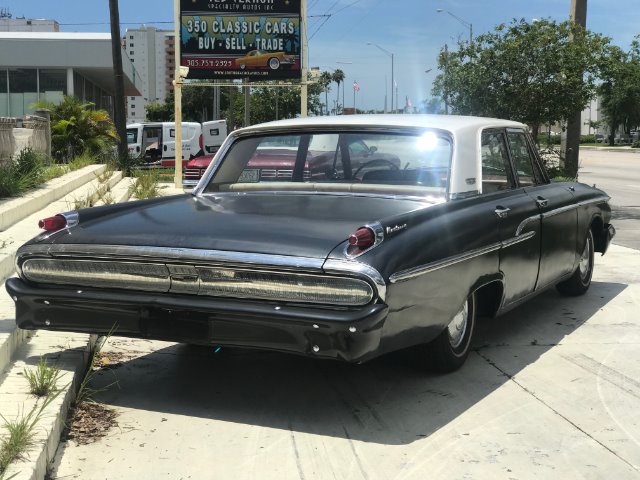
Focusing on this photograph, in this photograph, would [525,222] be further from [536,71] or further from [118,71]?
[118,71]

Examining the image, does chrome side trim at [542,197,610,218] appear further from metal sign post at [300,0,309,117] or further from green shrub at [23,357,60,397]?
metal sign post at [300,0,309,117]

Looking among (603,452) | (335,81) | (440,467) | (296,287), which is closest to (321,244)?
(296,287)

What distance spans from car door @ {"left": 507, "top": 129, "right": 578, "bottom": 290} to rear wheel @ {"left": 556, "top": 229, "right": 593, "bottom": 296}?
1.89 ft

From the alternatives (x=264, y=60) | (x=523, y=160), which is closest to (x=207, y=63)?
(x=264, y=60)

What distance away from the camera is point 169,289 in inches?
165

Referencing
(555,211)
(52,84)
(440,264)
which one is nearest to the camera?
(440,264)

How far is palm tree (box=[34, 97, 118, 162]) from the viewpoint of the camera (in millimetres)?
20438

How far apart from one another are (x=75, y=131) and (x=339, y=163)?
16674mm

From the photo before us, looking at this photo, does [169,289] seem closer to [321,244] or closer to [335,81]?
[321,244]

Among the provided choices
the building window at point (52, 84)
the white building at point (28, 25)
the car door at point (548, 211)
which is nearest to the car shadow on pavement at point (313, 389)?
the car door at point (548, 211)

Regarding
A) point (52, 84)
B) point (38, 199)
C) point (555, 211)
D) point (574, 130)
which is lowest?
point (38, 199)

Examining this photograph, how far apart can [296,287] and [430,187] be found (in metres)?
1.52

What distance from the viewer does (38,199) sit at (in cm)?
982

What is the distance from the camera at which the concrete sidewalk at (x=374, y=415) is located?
3.76 metres
